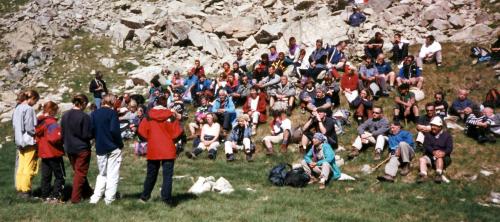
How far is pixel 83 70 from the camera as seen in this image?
2747 cm

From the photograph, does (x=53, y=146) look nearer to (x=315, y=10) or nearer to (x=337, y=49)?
(x=337, y=49)

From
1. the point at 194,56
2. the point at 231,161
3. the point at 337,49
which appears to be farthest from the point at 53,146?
the point at 194,56

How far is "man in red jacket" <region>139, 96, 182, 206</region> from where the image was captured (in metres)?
9.53

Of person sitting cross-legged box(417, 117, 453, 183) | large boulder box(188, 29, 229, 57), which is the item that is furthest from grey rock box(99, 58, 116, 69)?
person sitting cross-legged box(417, 117, 453, 183)

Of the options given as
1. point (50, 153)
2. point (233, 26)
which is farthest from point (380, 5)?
point (50, 153)

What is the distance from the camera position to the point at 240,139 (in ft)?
55.2

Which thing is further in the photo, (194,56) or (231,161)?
(194,56)

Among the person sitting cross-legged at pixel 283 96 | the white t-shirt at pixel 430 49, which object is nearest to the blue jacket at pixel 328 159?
the person sitting cross-legged at pixel 283 96

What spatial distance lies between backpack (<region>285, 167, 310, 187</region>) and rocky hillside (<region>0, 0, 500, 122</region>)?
1200 cm

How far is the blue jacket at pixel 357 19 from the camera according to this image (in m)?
24.6

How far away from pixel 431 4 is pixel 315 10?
7044 millimetres

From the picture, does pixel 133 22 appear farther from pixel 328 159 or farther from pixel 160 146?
pixel 160 146

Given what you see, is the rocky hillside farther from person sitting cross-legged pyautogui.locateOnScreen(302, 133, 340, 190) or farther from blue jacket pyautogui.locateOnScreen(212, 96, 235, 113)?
person sitting cross-legged pyautogui.locateOnScreen(302, 133, 340, 190)

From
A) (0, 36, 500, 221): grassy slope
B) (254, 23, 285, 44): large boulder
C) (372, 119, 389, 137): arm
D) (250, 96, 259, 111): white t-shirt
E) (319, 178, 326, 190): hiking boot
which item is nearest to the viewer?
(0, 36, 500, 221): grassy slope
